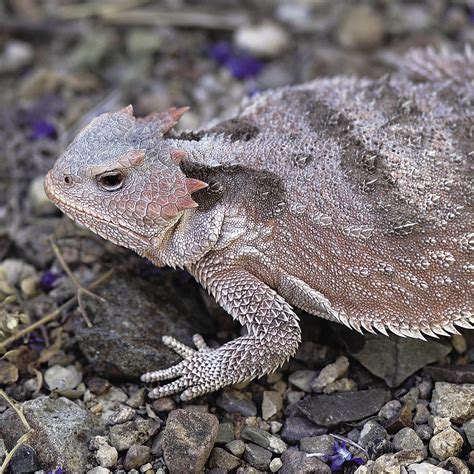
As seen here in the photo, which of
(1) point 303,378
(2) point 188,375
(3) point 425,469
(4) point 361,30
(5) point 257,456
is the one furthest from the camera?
(4) point 361,30

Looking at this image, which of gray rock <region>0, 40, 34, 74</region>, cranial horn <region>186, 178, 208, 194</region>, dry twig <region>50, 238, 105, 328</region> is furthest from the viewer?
gray rock <region>0, 40, 34, 74</region>

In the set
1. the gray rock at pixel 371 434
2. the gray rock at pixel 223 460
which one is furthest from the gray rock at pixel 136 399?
the gray rock at pixel 371 434

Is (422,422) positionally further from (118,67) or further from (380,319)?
(118,67)

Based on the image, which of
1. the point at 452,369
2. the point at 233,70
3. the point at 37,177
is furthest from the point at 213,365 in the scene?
the point at 233,70

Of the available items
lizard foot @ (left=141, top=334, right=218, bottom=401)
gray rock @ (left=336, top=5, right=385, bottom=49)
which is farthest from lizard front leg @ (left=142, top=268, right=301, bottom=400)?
gray rock @ (left=336, top=5, right=385, bottom=49)

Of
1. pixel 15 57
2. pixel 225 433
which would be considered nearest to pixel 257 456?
pixel 225 433

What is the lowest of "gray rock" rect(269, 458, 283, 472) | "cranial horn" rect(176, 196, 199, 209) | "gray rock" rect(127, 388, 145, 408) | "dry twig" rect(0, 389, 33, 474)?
"gray rock" rect(269, 458, 283, 472)

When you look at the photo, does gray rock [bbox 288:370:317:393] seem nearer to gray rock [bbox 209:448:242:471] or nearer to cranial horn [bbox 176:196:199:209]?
gray rock [bbox 209:448:242:471]

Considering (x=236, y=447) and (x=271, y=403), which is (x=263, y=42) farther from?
(x=236, y=447)

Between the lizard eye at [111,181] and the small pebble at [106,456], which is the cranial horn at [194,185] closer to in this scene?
the lizard eye at [111,181]
